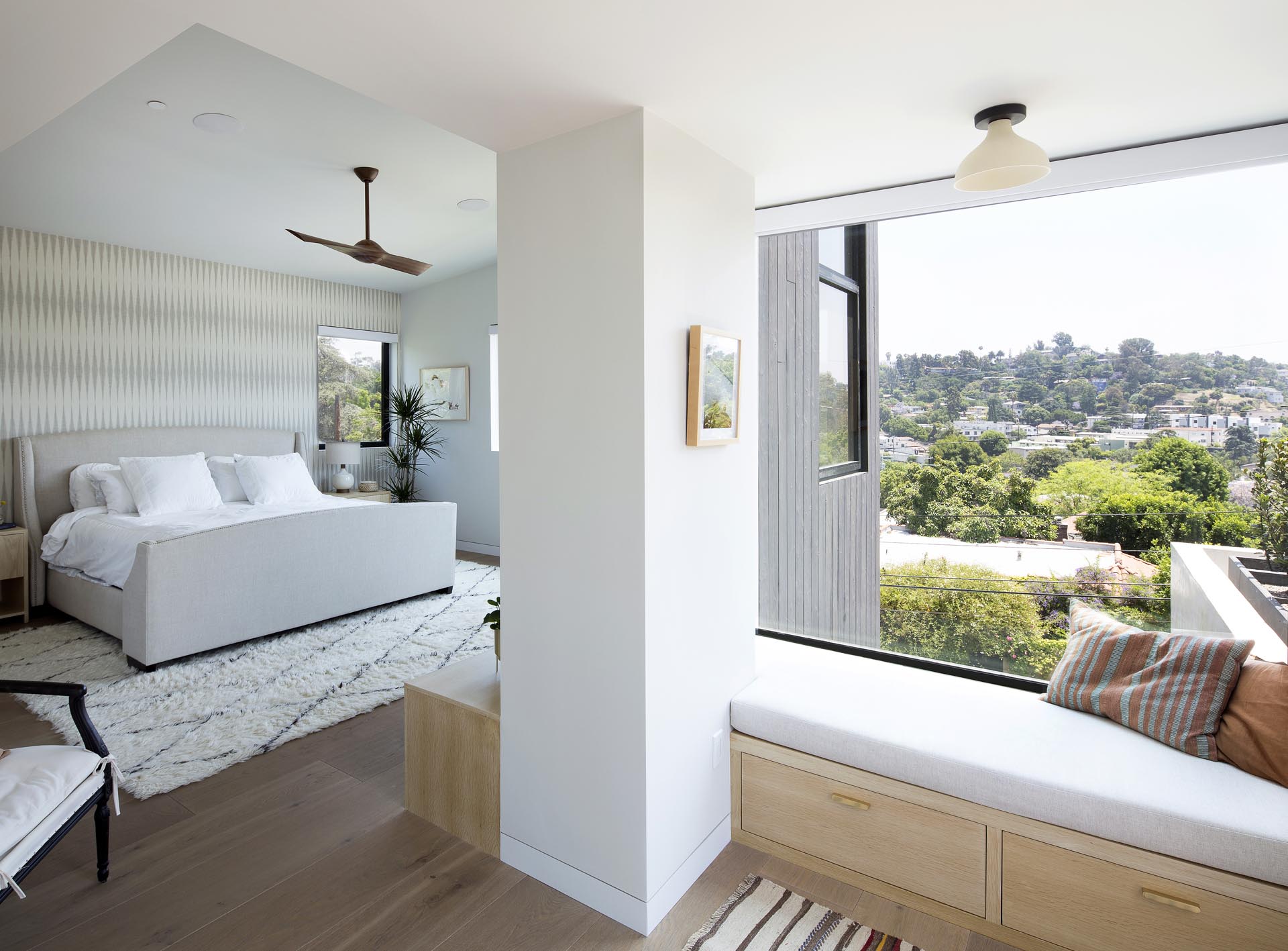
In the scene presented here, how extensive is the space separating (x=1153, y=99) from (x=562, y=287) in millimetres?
1653

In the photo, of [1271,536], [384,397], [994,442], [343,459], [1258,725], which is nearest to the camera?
[1258,725]

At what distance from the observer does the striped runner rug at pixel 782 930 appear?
1.75m

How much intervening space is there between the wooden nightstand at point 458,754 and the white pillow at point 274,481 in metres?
3.73

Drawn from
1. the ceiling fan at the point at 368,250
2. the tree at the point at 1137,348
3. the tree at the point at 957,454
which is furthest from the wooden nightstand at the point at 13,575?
the tree at the point at 1137,348

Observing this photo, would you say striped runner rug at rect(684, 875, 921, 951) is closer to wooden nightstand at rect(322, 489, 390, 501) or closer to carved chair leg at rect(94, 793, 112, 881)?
carved chair leg at rect(94, 793, 112, 881)

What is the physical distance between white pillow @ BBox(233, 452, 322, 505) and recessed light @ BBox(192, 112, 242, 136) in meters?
2.87

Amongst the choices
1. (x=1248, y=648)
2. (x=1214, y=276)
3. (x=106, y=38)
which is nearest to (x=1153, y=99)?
(x=1214, y=276)

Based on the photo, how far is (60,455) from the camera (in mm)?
4879

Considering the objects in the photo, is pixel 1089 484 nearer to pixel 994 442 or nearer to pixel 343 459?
pixel 994 442

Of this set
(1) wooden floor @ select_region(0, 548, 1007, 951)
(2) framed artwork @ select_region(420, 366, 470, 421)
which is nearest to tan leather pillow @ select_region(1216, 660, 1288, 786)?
(1) wooden floor @ select_region(0, 548, 1007, 951)

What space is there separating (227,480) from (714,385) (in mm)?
5017

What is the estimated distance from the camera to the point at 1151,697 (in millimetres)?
1870

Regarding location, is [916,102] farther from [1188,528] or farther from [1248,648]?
[1248,648]

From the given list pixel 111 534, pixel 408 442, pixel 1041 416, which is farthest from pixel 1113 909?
pixel 408 442
